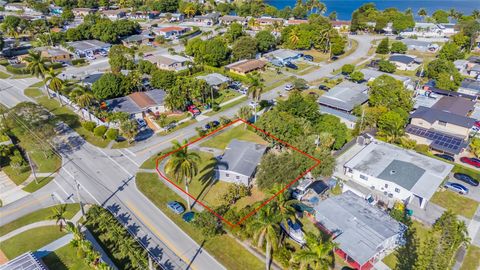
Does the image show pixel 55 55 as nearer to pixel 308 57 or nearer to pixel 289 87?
pixel 289 87

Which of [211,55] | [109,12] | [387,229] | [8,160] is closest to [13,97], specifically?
[8,160]

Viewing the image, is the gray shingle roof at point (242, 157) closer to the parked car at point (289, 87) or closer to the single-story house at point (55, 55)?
the parked car at point (289, 87)

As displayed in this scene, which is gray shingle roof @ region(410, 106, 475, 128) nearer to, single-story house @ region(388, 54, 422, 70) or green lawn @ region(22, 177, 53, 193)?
single-story house @ region(388, 54, 422, 70)

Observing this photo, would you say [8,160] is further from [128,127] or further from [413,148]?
[413,148]

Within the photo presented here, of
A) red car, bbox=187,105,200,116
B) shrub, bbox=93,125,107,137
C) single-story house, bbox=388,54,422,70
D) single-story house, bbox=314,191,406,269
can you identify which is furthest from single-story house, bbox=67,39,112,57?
single-story house, bbox=314,191,406,269

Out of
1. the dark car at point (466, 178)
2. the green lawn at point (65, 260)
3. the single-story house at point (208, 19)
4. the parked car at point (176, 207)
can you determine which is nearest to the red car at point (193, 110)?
the parked car at point (176, 207)

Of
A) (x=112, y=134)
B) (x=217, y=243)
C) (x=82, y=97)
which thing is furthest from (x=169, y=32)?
(x=217, y=243)
